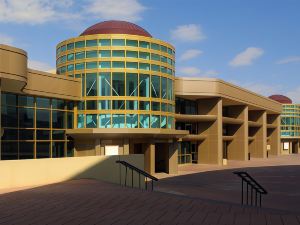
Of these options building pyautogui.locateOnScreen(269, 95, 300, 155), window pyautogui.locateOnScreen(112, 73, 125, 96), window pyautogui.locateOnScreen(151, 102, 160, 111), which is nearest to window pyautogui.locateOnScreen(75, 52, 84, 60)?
window pyautogui.locateOnScreen(112, 73, 125, 96)

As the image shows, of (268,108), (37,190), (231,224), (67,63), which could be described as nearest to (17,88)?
(67,63)

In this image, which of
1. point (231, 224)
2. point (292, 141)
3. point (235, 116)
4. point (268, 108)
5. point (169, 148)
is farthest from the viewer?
point (292, 141)

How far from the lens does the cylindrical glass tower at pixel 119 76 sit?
35.4 m

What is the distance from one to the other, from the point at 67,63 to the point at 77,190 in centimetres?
2404

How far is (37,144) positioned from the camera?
1351 inches

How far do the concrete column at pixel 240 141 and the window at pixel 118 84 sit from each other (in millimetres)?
29282

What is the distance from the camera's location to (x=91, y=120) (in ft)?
118

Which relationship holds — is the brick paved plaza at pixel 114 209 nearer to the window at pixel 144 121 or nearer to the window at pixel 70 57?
the window at pixel 144 121

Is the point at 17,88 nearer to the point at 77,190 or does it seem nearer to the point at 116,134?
the point at 116,134

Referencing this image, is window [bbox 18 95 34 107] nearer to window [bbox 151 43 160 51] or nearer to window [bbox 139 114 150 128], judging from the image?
window [bbox 139 114 150 128]

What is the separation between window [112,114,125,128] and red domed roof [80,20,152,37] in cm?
781

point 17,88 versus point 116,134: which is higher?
point 17,88

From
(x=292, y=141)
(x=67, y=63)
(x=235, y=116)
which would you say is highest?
(x=67, y=63)

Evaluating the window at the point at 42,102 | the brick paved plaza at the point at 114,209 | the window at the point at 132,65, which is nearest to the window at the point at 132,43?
the window at the point at 132,65
